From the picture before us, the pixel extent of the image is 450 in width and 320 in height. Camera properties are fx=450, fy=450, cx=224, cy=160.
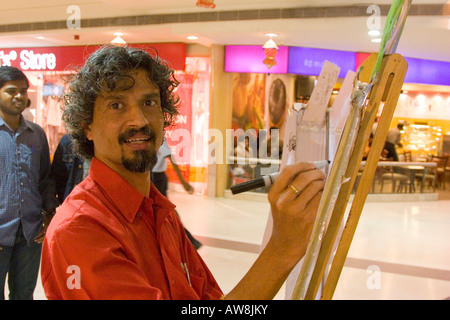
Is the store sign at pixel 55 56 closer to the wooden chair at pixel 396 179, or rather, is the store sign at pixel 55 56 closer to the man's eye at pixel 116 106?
the wooden chair at pixel 396 179

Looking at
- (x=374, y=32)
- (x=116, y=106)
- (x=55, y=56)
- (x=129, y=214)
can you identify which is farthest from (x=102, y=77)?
(x=55, y=56)

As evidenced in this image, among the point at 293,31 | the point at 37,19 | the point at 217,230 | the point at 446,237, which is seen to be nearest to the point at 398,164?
the point at 446,237

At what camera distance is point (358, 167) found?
71 cm

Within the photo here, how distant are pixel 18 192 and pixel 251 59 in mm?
5984

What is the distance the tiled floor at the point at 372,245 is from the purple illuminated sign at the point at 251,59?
236cm

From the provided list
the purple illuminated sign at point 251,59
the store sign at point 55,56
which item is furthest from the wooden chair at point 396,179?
the store sign at point 55,56

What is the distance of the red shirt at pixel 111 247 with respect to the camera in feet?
2.73

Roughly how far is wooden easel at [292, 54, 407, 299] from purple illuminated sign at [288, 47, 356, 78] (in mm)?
7504

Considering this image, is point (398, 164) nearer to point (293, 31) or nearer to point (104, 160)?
point (293, 31)

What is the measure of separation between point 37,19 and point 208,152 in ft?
11.9

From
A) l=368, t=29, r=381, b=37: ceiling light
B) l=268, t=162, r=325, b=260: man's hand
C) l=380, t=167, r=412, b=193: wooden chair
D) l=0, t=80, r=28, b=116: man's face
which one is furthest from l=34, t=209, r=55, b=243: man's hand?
l=380, t=167, r=412, b=193: wooden chair
